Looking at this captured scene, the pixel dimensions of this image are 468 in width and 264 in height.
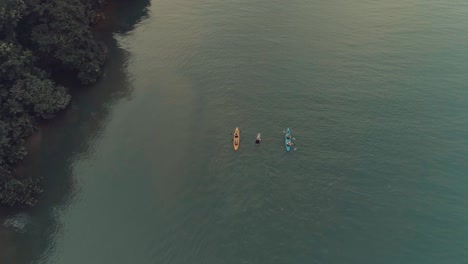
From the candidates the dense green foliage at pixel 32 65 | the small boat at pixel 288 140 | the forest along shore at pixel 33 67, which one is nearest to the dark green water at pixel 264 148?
the small boat at pixel 288 140

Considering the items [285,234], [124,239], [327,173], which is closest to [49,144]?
[124,239]

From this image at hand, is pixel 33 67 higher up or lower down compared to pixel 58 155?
higher up

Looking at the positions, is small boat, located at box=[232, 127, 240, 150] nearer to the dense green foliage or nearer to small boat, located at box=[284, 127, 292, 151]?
small boat, located at box=[284, 127, 292, 151]

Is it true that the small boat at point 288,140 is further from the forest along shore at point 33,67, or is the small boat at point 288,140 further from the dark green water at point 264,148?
the forest along shore at point 33,67

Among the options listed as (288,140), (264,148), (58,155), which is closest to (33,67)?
(58,155)

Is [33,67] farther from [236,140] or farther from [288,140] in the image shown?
[288,140]

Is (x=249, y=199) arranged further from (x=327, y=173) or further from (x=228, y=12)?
(x=228, y=12)
